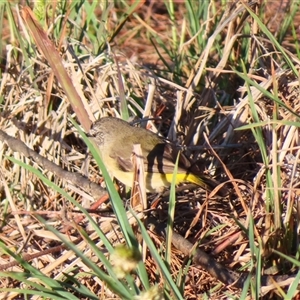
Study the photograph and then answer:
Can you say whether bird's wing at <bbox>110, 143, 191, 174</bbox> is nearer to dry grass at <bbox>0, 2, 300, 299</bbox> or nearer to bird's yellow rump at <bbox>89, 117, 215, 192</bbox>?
bird's yellow rump at <bbox>89, 117, 215, 192</bbox>

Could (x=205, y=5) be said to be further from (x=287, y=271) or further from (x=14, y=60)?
(x=287, y=271)

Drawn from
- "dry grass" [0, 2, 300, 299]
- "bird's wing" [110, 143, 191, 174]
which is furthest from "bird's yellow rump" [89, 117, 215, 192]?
"dry grass" [0, 2, 300, 299]

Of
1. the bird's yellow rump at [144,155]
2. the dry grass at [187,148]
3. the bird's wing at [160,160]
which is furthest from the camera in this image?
the bird's wing at [160,160]

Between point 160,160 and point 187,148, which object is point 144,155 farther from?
point 187,148

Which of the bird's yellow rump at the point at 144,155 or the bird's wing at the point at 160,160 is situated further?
the bird's wing at the point at 160,160

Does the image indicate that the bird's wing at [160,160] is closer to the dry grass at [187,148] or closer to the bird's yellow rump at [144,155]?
the bird's yellow rump at [144,155]

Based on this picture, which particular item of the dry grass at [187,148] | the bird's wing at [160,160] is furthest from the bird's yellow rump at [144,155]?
the dry grass at [187,148]

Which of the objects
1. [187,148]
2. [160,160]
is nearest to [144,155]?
[160,160]

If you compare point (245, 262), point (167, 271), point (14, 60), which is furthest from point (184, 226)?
point (14, 60)
